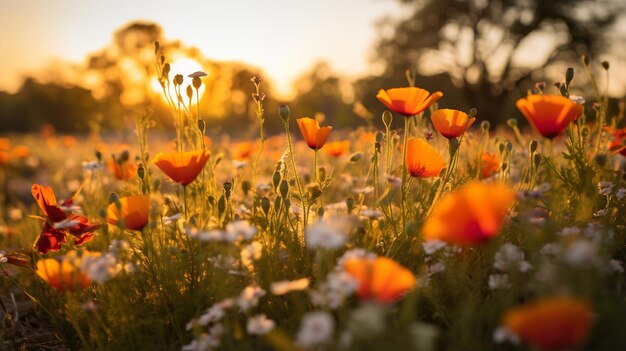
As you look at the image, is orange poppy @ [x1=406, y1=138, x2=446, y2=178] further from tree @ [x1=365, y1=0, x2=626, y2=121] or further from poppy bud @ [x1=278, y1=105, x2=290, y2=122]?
tree @ [x1=365, y1=0, x2=626, y2=121]

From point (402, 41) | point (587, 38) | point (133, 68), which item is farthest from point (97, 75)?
point (587, 38)

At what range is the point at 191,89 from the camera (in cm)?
204

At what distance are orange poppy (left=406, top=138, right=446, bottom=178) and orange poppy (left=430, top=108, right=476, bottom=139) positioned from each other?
0.09 meters

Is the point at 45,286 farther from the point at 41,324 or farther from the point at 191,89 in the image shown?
the point at 191,89

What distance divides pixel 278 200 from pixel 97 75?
107 feet

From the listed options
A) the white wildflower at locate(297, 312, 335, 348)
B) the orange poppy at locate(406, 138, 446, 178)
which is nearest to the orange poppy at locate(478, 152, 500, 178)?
the orange poppy at locate(406, 138, 446, 178)

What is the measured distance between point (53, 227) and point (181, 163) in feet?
1.99

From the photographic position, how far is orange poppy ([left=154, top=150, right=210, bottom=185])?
1.61 metres

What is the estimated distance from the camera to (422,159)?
177 cm

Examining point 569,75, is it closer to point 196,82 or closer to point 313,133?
point 313,133

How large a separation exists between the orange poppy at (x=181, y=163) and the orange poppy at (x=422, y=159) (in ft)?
2.37

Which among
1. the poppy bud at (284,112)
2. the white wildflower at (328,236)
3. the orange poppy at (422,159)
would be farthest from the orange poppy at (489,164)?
the white wildflower at (328,236)

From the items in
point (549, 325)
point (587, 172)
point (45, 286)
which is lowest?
point (45, 286)

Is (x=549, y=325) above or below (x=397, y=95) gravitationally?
below
